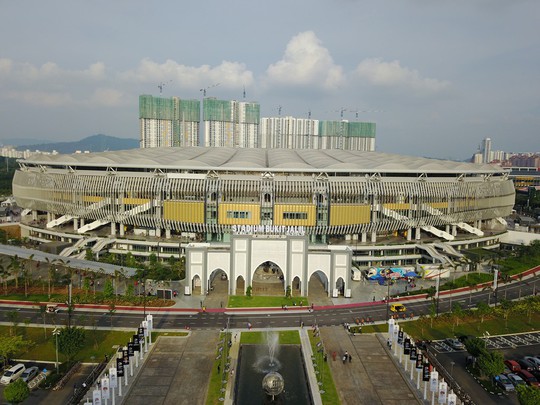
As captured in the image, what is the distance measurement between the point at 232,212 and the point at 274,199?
846cm

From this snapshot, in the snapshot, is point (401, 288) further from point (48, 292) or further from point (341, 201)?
point (48, 292)

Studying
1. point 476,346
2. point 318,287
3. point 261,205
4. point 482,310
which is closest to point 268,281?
point 318,287

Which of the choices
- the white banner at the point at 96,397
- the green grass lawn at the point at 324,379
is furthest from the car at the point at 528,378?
the white banner at the point at 96,397

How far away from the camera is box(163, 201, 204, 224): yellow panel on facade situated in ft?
286

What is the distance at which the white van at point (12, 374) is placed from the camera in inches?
1658

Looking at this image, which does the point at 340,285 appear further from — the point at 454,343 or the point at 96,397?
the point at 96,397

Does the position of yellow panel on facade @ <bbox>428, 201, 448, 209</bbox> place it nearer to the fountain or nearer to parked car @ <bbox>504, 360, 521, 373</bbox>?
parked car @ <bbox>504, 360, 521, 373</bbox>

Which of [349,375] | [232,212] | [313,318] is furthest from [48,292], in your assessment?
[349,375]

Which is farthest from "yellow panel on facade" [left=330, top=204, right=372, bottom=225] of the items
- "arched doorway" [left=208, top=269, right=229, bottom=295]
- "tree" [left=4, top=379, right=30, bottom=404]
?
"tree" [left=4, top=379, right=30, bottom=404]

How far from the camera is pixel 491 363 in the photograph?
4222cm

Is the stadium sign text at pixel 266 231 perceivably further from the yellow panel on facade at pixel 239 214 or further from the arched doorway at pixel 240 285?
the yellow panel on facade at pixel 239 214

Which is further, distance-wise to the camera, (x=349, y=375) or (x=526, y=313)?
(x=526, y=313)

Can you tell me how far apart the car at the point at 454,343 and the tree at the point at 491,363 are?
347 inches

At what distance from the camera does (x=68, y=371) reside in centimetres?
4416
